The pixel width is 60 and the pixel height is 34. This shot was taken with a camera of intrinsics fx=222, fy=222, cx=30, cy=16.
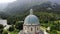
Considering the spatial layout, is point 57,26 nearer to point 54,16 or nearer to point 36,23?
point 54,16

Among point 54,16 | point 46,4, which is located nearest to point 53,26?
point 54,16

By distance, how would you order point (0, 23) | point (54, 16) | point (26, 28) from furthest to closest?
point (54, 16) → point (0, 23) → point (26, 28)

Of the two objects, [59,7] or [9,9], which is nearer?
[9,9]

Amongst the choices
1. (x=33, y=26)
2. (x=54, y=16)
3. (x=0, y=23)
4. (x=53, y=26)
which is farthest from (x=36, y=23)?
(x=54, y=16)

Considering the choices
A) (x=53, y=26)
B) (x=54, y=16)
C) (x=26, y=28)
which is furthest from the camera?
(x=54, y=16)

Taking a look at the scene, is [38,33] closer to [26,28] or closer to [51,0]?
[26,28]

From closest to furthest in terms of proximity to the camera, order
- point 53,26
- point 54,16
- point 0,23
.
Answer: point 53,26 → point 0,23 → point 54,16

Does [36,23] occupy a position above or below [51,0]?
below

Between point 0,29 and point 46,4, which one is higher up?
point 46,4

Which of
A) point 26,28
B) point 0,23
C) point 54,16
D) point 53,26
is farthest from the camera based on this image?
point 54,16
